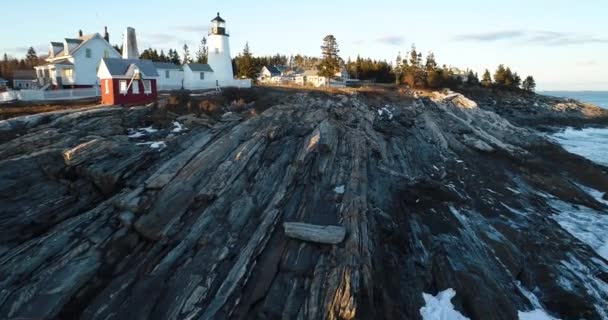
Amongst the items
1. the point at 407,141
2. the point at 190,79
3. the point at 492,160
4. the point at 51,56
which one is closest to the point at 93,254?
the point at 407,141

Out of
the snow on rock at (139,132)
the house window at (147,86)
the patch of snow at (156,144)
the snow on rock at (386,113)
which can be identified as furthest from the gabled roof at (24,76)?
the snow on rock at (386,113)

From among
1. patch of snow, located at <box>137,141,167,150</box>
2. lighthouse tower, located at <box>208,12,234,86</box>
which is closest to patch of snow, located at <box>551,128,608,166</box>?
patch of snow, located at <box>137,141,167,150</box>

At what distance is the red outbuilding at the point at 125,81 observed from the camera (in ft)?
111

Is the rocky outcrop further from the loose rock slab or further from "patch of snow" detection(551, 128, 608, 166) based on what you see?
"patch of snow" detection(551, 128, 608, 166)

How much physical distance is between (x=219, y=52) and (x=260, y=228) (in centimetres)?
4312

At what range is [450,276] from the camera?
15.8 m

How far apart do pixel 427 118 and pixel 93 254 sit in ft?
112

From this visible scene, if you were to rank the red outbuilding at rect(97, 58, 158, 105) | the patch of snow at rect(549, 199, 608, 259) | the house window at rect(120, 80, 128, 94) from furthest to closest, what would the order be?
1. the house window at rect(120, 80, 128, 94)
2. the red outbuilding at rect(97, 58, 158, 105)
3. the patch of snow at rect(549, 199, 608, 259)

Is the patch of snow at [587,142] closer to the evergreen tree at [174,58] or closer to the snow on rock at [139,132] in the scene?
the snow on rock at [139,132]

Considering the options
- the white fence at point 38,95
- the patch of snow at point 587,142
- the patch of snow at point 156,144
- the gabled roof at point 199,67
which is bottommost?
the patch of snow at point 587,142

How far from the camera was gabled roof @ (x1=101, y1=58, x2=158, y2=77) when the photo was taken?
34.1 m

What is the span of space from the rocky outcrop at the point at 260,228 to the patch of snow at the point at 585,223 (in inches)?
25.7

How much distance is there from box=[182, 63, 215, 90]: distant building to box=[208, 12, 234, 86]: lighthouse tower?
49cm

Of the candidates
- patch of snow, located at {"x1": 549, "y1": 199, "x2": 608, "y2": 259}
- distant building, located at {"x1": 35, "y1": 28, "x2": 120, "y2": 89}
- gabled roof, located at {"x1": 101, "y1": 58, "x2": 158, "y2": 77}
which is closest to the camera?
patch of snow, located at {"x1": 549, "y1": 199, "x2": 608, "y2": 259}
